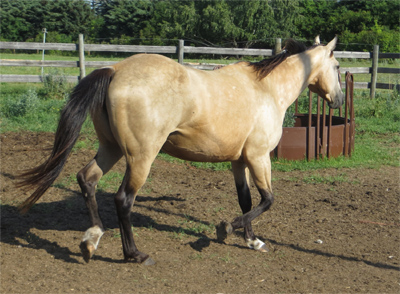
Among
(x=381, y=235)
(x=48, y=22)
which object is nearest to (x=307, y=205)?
(x=381, y=235)

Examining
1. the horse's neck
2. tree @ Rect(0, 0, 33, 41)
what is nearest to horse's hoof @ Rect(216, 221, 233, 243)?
the horse's neck

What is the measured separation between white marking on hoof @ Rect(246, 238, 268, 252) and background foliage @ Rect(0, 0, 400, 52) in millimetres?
28628

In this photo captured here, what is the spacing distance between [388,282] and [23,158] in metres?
5.84

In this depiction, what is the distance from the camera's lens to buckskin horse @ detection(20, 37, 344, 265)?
13.4 ft

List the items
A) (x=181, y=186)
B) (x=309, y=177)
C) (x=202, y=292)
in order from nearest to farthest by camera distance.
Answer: (x=202, y=292) < (x=181, y=186) < (x=309, y=177)

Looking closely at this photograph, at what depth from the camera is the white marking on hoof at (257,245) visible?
4868 mm

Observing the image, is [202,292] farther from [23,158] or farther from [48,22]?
[48,22]

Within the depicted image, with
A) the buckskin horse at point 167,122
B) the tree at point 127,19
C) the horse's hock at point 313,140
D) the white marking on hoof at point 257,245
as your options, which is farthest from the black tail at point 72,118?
the tree at point 127,19

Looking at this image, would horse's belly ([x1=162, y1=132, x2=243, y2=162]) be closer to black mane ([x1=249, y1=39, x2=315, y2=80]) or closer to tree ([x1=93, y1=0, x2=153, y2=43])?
black mane ([x1=249, y1=39, x2=315, y2=80])

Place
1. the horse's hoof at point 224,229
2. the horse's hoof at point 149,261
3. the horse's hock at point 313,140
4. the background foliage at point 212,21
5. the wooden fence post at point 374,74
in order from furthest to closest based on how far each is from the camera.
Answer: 1. the background foliage at point 212,21
2. the wooden fence post at point 374,74
3. the horse's hock at point 313,140
4. the horse's hoof at point 224,229
5. the horse's hoof at point 149,261

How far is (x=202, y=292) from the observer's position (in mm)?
3766

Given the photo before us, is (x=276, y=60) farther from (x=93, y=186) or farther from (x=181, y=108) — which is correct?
(x=93, y=186)

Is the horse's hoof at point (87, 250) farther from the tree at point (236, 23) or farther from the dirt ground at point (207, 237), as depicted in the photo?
the tree at point (236, 23)

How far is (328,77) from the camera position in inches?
220
